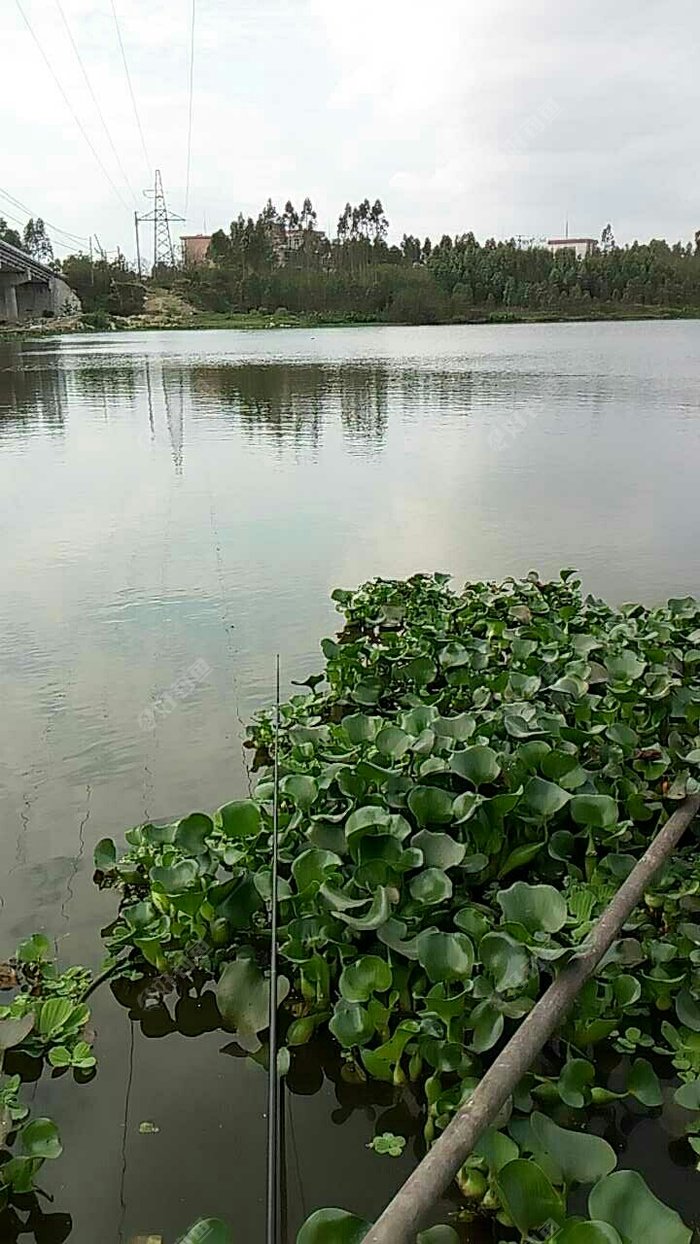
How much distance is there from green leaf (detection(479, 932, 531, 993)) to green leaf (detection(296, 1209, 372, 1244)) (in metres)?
0.67

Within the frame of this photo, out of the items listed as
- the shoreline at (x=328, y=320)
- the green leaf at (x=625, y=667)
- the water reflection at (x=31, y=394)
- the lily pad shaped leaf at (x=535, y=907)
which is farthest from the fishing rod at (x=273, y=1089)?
the shoreline at (x=328, y=320)

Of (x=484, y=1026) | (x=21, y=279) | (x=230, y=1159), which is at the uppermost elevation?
(x=21, y=279)

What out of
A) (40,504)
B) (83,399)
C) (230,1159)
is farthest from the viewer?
(83,399)

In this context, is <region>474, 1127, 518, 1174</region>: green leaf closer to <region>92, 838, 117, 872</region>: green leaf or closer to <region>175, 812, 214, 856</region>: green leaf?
<region>175, 812, 214, 856</region>: green leaf

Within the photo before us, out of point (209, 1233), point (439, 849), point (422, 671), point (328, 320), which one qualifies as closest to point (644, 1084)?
point (439, 849)

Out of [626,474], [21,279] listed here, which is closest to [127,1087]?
[626,474]

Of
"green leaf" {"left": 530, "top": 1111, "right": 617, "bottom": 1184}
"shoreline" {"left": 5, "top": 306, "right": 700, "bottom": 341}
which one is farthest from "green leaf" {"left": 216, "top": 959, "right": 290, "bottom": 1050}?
"shoreline" {"left": 5, "top": 306, "right": 700, "bottom": 341}

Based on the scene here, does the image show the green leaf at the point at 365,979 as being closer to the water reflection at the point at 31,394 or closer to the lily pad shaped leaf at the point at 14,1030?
the lily pad shaped leaf at the point at 14,1030

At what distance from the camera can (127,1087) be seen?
7.54 feet

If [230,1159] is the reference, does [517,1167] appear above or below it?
above

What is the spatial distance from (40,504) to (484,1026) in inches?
279

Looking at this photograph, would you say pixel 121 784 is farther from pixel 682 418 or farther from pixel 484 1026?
pixel 682 418

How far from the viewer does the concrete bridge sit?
4627cm

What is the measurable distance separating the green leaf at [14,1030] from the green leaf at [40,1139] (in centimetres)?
21
